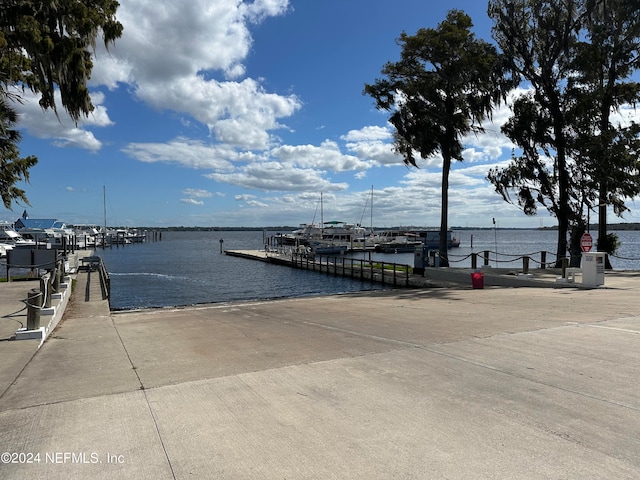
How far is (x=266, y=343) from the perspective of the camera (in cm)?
766

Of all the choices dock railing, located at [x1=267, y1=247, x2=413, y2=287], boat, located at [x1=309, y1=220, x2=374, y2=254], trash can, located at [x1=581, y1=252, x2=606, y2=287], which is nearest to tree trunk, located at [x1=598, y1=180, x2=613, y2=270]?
trash can, located at [x1=581, y1=252, x2=606, y2=287]

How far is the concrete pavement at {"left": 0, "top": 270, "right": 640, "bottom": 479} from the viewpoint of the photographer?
342 centimetres

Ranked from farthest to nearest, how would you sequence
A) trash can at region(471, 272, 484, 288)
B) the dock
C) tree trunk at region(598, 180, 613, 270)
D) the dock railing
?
the dock railing
tree trunk at region(598, 180, 613, 270)
the dock
trash can at region(471, 272, 484, 288)

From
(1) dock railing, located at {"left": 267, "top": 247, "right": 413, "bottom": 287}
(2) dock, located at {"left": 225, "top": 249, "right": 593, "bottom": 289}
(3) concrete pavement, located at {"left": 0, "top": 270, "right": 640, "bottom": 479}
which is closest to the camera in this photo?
(3) concrete pavement, located at {"left": 0, "top": 270, "right": 640, "bottom": 479}

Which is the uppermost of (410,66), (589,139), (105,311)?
(410,66)

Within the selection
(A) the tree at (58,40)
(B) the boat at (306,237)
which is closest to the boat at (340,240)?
(B) the boat at (306,237)

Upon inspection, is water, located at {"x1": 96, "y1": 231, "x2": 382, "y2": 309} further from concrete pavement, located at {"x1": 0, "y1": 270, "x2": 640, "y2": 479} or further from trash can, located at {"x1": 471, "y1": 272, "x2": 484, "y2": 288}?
concrete pavement, located at {"x1": 0, "y1": 270, "x2": 640, "y2": 479}

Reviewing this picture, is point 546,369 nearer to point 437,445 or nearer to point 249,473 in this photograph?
point 437,445

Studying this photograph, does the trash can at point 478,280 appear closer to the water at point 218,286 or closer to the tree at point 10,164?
the water at point 218,286

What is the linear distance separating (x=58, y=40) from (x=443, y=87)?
19.4 meters

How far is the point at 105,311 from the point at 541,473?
12812mm

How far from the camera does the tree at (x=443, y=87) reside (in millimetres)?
22938

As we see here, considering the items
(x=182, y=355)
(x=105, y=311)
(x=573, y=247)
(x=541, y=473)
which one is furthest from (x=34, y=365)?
(x=573, y=247)

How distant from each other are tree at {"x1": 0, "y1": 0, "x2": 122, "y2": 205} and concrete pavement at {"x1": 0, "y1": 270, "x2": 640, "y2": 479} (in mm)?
4729
